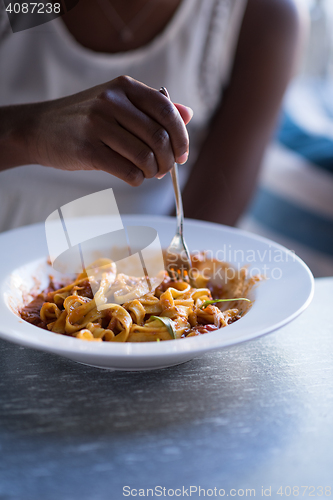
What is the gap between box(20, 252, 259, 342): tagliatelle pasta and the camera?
31.4 inches

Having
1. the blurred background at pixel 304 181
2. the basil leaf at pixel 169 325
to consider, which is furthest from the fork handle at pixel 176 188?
the blurred background at pixel 304 181

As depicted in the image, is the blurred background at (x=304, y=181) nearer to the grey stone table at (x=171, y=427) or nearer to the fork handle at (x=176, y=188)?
the fork handle at (x=176, y=188)

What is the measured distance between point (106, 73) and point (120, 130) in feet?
3.13

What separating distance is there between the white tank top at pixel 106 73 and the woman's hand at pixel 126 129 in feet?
2.61

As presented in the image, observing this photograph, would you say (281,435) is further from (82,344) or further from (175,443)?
(82,344)

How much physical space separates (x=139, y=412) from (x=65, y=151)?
0.57 meters

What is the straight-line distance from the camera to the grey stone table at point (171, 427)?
1.73 feet

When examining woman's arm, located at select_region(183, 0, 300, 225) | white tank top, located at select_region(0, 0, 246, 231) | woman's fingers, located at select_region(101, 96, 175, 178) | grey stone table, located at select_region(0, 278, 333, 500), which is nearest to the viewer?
grey stone table, located at select_region(0, 278, 333, 500)

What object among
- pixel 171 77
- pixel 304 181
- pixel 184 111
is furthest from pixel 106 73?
pixel 304 181

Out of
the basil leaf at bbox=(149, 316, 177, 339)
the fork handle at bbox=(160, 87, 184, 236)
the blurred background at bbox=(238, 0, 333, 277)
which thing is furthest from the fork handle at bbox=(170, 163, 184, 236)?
the blurred background at bbox=(238, 0, 333, 277)

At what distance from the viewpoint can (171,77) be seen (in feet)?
5.66

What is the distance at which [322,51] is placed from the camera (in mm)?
4805

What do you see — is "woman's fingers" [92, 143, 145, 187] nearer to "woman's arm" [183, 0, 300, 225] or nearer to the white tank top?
the white tank top

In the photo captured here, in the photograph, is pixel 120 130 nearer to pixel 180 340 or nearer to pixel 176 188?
pixel 176 188
